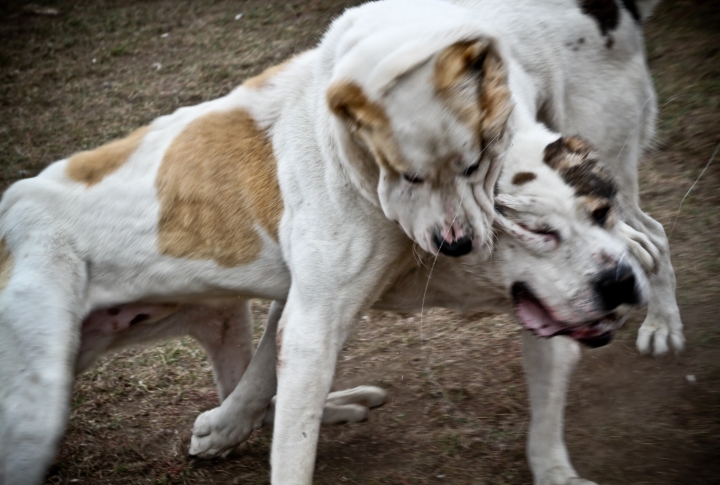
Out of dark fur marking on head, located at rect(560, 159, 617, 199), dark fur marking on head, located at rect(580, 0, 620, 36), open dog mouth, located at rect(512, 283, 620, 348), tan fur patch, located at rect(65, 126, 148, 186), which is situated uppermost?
tan fur patch, located at rect(65, 126, 148, 186)

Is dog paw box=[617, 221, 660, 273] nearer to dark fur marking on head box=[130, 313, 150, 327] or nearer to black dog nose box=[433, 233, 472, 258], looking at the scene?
black dog nose box=[433, 233, 472, 258]

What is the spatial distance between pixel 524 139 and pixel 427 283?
0.53 metres

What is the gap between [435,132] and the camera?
1.96 m

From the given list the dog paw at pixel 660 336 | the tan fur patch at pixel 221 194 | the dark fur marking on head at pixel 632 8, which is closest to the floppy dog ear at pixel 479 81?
the tan fur patch at pixel 221 194

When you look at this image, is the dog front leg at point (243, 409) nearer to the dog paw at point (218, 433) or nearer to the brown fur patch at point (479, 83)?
the dog paw at point (218, 433)

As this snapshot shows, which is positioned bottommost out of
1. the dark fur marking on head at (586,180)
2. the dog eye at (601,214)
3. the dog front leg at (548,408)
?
the dog front leg at (548,408)

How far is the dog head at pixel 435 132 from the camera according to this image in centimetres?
196

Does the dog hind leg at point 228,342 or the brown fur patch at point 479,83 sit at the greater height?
the brown fur patch at point 479,83

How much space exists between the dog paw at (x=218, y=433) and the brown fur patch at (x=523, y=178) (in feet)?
4.70

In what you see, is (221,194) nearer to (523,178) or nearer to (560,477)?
(523,178)

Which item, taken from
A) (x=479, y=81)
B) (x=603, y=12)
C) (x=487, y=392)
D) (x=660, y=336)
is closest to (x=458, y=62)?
(x=479, y=81)

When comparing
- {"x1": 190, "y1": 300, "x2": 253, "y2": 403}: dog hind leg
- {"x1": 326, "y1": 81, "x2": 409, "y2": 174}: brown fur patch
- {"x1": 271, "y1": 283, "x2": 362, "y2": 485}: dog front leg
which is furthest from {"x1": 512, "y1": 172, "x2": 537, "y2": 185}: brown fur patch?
{"x1": 190, "y1": 300, "x2": 253, "y2": 403}: dog hind leg

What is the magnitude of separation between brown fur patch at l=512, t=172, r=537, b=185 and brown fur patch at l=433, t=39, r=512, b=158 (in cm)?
15

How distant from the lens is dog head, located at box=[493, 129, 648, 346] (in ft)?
7.27
